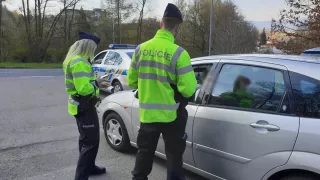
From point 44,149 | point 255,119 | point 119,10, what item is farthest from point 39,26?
point 255,119

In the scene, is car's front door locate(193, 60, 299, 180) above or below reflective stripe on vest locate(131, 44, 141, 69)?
below

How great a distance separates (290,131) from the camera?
2613 mm

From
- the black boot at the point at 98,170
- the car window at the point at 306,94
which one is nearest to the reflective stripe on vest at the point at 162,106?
the car window at the point at 306,94

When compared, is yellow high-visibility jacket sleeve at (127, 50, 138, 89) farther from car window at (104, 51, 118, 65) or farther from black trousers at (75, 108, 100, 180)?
car window at (104, 51, 118, 65)

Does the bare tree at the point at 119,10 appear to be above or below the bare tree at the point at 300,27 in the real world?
above

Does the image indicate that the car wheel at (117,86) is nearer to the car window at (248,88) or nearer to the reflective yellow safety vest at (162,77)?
the car window at (248,88)

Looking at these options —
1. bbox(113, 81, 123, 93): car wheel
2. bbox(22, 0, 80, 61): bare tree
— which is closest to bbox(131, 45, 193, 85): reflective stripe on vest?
bbox(113, 81, 123, 93): car wheel

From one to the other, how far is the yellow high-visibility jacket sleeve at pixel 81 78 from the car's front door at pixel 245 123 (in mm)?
1257

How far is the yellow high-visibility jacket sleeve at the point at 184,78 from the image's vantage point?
9.39 feet

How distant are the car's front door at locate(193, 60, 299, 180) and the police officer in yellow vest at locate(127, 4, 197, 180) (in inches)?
14.3

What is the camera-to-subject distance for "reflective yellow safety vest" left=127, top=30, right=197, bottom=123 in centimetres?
288

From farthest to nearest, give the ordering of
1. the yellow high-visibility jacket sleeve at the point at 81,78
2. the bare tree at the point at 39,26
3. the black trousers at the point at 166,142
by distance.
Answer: the bare tree at the point at 39,26 → the yellow high-visibility jacket sleeve at the point at 81,78 → the black trousers at the point at 166,142

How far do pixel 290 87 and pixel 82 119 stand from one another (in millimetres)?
2235

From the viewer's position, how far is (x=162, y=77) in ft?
9.55
